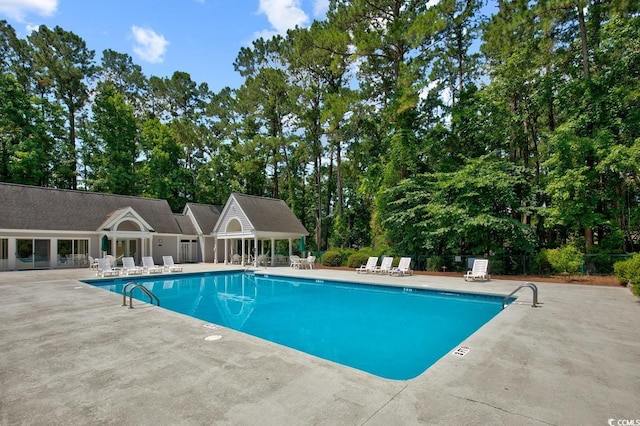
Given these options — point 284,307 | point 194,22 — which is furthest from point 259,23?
point 284,307

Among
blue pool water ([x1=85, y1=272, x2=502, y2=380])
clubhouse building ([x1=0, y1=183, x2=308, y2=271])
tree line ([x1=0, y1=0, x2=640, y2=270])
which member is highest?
tree line ([x1=0, y1=0, x2=640, y2=270])

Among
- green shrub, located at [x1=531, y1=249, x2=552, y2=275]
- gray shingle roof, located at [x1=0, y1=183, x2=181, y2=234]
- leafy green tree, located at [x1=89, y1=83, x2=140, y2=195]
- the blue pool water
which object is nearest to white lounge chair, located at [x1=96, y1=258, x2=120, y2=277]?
the blue pool water

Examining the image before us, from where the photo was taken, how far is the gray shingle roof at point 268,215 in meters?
23.4

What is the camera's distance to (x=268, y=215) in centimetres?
2500

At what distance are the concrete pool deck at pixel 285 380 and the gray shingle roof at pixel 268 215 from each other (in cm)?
1648

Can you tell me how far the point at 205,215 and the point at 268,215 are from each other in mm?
7880

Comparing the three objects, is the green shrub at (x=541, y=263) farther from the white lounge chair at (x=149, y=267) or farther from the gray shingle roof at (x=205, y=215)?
the gray shingle roof at (x=205, y=215)

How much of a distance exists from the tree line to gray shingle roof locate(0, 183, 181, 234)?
7663mm

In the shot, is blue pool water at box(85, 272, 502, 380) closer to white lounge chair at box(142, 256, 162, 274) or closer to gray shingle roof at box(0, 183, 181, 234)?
white lounge chair at box(142, 256, 162, 274)

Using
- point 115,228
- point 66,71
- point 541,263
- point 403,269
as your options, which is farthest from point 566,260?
point 66,71

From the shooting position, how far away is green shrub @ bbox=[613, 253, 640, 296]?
30.1ft

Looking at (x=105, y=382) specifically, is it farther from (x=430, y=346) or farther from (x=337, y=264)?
(x=337, y=264)

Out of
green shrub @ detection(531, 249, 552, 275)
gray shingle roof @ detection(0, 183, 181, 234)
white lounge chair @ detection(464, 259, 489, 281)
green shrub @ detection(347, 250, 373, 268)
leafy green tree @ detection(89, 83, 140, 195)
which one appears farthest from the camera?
leafy green tree @ detection(89, 83, 140, 195)

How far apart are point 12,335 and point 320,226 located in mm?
26064
